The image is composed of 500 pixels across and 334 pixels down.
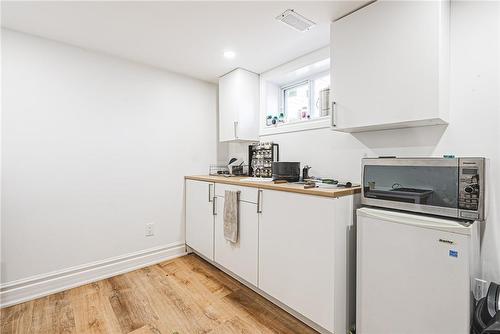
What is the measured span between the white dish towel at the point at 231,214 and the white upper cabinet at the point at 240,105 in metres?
0.83

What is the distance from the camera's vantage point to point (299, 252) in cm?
156

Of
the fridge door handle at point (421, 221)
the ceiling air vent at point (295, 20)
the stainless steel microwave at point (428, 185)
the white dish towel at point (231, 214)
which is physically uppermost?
the ceiling air vent at point (295, 20)

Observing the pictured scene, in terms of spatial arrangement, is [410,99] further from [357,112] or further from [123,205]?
[123,205]

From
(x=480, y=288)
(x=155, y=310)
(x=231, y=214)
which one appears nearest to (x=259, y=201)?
(x=231, y=214)

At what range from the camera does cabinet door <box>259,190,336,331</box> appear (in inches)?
55.4

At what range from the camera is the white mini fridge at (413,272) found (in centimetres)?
106

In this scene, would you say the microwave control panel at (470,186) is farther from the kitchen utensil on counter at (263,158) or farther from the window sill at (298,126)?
the kitchen utensil on counter at (263,158)

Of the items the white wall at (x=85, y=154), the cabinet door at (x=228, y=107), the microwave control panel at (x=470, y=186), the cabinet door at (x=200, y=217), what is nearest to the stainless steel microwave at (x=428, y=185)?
the microwave control panel at (x=470, y=186)

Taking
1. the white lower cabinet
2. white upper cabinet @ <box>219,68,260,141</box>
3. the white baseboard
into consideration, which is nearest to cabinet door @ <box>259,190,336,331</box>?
the white lower cabinet

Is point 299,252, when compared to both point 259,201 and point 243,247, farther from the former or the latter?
point 243,247

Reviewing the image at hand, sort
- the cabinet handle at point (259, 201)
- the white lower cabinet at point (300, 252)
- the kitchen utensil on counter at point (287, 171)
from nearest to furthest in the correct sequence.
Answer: the white lower cabinet at point (300, 252)
the cabinet handle at point (259, 201)
the kitchen utensil on counter at point (287, 171)

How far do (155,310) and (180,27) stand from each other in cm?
221

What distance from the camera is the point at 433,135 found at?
4.96ft

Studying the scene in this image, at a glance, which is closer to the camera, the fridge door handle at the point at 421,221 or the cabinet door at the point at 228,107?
the fridge door handle at the point at 421,221
